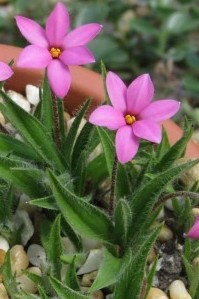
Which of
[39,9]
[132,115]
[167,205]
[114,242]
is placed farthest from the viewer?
[39,9]

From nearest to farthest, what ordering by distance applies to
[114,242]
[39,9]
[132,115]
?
[132,115]
[114,242]
[39,9]

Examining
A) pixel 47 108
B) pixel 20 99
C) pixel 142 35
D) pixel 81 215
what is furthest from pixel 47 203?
pixel 142 35

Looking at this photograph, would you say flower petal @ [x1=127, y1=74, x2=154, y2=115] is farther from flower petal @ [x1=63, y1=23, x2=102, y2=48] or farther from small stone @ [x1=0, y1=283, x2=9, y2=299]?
small stone @ [x1=0, y1=283, x2=9, y2=299]

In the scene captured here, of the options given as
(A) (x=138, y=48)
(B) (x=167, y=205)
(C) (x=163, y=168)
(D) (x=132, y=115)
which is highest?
(D) (x=132, y=115)

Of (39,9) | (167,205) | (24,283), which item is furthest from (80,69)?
(39,9)

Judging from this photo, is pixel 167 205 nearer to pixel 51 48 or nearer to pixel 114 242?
pixel 114 242

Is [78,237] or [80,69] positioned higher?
[80,69]

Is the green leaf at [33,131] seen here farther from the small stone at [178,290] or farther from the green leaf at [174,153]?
the small stone at [178,290]
